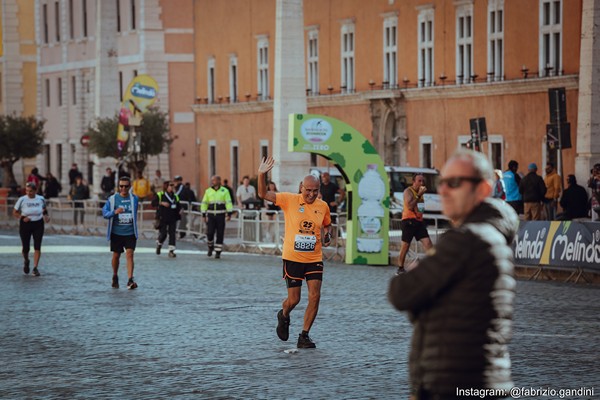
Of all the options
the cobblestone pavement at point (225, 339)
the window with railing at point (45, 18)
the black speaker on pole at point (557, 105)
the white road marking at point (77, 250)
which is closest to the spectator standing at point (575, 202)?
the black speaker on pole at point (557, 105)

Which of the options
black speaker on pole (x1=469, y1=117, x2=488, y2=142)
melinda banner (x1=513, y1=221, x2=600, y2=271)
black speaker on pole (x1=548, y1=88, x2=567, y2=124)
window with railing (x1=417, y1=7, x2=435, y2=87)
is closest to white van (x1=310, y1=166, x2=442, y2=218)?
window with railing (x1=417, y1=7, x2=435, y2=87)

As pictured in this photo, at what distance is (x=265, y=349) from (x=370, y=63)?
3864 centimetres

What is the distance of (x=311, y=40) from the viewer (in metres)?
58.9

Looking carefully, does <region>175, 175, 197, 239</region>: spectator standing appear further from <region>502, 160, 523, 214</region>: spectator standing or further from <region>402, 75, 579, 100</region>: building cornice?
<region>402, 75, 579, 100</region>: building cornice

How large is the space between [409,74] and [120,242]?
92.9 feet

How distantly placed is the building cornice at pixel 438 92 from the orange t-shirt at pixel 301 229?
87.1 ft

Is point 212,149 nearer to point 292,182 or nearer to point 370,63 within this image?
point 370,63

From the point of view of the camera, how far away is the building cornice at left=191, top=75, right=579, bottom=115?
4372 centimetres

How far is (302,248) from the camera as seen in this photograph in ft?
53.9

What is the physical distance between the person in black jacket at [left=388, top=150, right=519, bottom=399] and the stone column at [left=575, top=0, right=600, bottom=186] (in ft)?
86.5

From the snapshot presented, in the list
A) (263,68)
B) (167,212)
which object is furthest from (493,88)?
(263,68)

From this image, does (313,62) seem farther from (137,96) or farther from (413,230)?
(413,230)

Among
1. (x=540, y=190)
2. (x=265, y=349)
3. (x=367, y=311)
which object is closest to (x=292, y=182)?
(x=540, y=190)

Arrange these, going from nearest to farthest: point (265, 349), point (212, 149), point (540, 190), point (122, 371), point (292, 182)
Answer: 1. point (122, 371)
2. point (265, 349)
3. point (540, 190)
4. point (292, 182)
5. point (212, 149)
